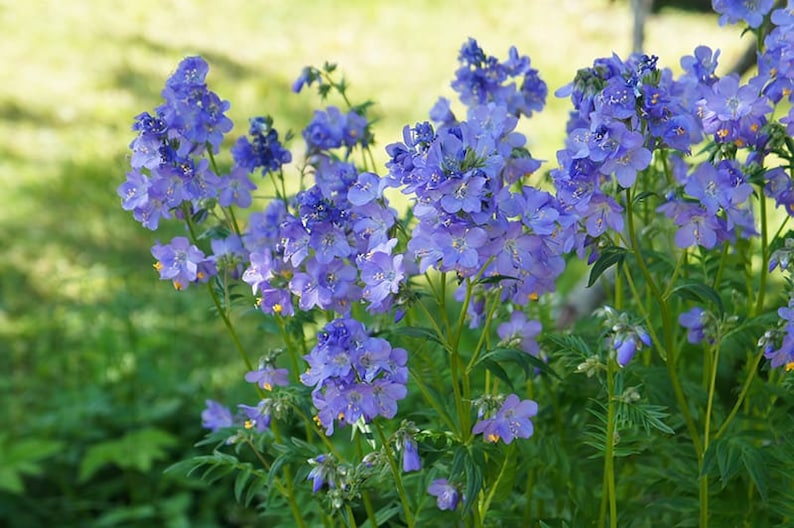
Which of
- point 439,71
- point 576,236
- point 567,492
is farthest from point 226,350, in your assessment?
point 439,71

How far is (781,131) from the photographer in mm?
1863

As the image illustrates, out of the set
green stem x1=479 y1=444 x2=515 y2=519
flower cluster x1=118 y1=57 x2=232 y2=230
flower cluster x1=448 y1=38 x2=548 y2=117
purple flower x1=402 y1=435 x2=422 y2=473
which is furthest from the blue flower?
flower cluster x1=118 y1=57 x2=232 y2=230

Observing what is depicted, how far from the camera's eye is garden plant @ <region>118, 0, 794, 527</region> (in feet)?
5.24

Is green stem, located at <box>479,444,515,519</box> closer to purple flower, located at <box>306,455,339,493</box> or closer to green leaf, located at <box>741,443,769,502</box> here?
purple flower, located at <box>306,455,339,493</box>

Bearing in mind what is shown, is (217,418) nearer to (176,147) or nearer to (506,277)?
(176,147)

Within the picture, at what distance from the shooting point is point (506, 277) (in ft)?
5.19

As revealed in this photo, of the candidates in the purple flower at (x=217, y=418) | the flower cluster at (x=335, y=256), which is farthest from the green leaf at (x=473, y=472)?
the purple flower at (x=217, y=418)

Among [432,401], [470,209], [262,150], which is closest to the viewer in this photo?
[470,209]

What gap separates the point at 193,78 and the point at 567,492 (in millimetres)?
1200

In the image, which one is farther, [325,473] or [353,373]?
[325,473]

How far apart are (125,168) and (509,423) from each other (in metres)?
3.44

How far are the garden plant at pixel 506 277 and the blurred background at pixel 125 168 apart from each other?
270 millimetres

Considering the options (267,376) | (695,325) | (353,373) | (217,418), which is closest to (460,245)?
(353,373)

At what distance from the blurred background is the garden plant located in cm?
27
